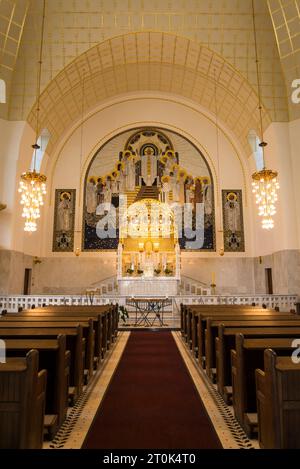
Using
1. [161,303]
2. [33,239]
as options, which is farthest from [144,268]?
[33,239]

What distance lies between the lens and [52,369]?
11.0 feet

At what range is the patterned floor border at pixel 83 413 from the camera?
296 cm

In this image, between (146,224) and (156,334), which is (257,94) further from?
(156,334)

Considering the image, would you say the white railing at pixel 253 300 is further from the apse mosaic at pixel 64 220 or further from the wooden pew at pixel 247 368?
the wooden pew at pixel 247 368

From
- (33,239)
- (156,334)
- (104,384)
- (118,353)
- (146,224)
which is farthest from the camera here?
(146,224)

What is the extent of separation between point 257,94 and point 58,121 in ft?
30.6

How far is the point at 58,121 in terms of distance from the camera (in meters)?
16.3

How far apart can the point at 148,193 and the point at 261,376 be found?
1526 cm

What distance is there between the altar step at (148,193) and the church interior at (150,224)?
4.2 inches

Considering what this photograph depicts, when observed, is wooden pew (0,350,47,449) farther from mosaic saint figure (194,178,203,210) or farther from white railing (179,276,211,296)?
mosaic saint figure (194,178,203,210)

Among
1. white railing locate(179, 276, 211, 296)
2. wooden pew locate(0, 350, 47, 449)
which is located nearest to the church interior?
wooden pew locate(0, 350, 47, 449)

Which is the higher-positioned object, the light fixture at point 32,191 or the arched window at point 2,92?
the arched window at point 2,92

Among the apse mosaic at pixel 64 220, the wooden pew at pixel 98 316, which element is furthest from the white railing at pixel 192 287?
the wooden pew at pixel 98 316

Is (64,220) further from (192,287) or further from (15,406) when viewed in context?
(15,406)
